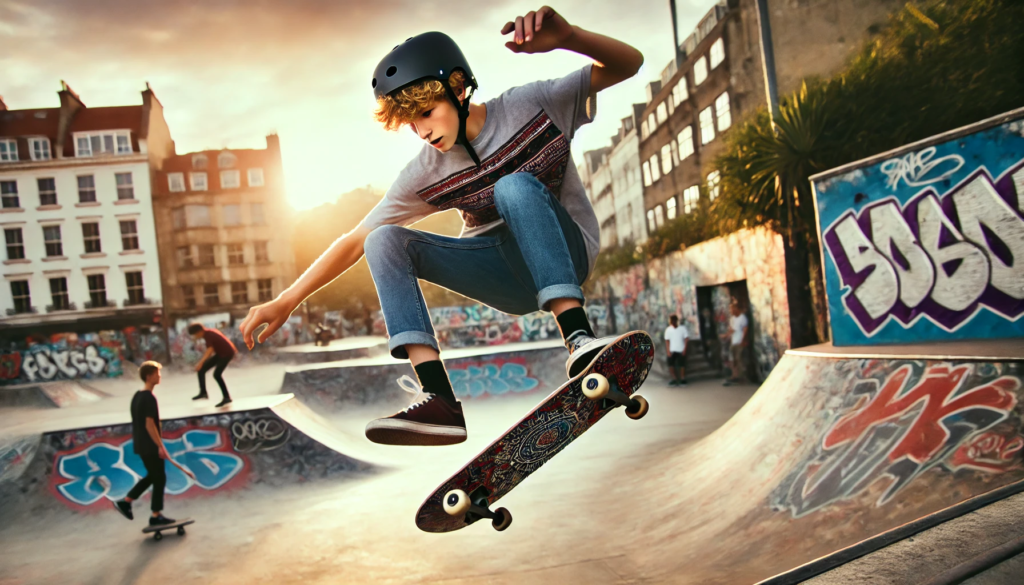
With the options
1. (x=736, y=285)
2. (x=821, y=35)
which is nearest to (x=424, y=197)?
(x=736, y=285)

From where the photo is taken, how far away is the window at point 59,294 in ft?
116

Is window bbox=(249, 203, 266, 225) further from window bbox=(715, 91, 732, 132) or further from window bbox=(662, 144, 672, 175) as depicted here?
window bbox=(715, 91, 732, 132)

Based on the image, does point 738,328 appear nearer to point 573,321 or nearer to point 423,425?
point 573,321

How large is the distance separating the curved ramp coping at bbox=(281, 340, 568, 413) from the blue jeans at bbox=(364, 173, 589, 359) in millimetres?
14863

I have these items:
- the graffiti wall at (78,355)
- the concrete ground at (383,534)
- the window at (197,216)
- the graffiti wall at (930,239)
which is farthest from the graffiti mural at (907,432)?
the window at (197,216)

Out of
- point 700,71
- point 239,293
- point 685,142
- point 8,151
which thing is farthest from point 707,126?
point 8,151

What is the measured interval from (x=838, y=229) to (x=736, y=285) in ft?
21.0

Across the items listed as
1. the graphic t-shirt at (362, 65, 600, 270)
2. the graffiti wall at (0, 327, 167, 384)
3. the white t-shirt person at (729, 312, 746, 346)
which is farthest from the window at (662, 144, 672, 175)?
the graphic t-shirt at (362, 65, 600, 270)

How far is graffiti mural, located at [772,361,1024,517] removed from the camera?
4699mm

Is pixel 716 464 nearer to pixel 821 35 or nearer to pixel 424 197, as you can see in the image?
pixel 424 197

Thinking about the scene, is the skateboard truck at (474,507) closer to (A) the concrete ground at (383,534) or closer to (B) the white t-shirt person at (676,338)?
(A) the concrete ground at (383,534)

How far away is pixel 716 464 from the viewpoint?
8.16m

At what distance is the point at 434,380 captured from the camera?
2400 mm

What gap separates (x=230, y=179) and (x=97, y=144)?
7.38 m
